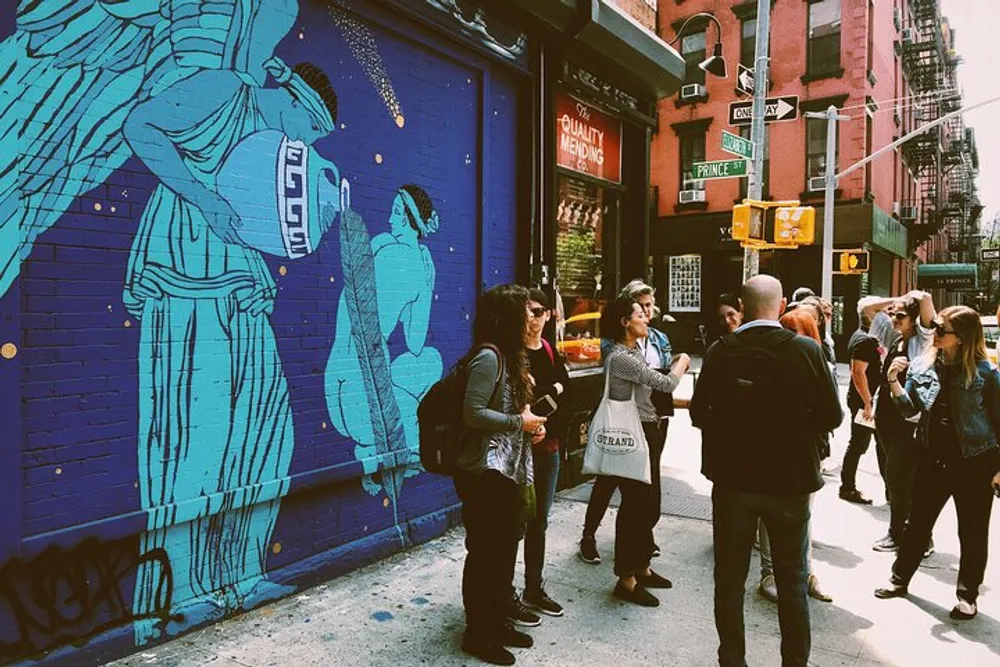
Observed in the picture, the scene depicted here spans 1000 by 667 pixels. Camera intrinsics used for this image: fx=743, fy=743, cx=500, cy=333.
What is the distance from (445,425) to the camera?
381 cm

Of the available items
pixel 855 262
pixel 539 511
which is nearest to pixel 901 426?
pixel 539 511

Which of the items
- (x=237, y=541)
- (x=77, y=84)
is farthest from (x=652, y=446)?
(x=77, y=84)

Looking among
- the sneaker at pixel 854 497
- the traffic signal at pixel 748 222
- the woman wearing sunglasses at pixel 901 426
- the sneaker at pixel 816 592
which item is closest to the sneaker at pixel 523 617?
the sneaker at pixel 816 592

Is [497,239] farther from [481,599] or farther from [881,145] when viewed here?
[881,145]

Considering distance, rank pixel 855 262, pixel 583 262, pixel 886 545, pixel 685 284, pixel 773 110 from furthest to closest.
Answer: pixel 685 284 → pixel 855 262 → pixel 773 110 → pixel 583 262 → pixel 886 545

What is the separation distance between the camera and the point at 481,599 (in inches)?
154

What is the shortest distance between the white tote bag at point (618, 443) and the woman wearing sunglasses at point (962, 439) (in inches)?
69.9

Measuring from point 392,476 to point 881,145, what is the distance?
2671cm

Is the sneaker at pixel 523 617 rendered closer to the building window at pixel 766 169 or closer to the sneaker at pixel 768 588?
the sneaker at pixel 768 588

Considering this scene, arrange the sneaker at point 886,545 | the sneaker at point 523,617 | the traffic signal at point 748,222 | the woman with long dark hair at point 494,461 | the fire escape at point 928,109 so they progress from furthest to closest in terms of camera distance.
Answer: the fire escape at point 928,109
the traffic signal at point 748,222
the sneaker at point 886,545
the sneaker at point 523,617
the woman with long dark hair at point 494,461

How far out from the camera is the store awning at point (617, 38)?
23.4 ft

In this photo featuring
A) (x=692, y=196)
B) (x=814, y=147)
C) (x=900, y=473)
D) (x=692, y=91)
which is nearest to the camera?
(x=900, y=473)

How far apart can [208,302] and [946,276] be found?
41393mm

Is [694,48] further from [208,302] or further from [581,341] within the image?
[208,302]
